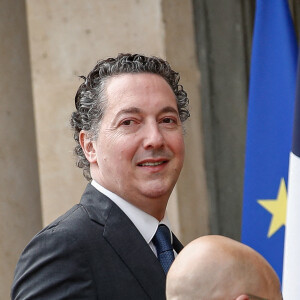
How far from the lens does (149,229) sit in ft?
8.62

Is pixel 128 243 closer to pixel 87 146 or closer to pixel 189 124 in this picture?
pixel 87 146

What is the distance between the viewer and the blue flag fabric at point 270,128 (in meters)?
4.21

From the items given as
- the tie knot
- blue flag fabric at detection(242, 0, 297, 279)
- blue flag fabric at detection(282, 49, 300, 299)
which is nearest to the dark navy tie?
the tie knot

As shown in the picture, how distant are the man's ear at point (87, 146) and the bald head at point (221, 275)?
3.58 feet

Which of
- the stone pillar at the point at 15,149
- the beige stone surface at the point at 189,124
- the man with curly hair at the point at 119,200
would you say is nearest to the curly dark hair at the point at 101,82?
the man with curly hair at the point at 119,200

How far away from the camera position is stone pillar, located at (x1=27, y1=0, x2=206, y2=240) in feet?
17.9

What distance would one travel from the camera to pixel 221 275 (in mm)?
1586

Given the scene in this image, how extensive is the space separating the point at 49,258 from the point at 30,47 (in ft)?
11.9

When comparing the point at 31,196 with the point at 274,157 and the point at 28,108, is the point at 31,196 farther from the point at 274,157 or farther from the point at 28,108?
the point at 274,157

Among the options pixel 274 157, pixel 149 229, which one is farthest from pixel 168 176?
pixel 274 157

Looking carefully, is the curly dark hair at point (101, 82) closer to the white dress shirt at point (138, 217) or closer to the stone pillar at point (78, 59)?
the white dress shirt at point (138, 217)

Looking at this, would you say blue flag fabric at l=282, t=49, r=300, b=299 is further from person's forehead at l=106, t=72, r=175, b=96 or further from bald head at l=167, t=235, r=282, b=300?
bald head at l=167, t=235, r=282, b=300

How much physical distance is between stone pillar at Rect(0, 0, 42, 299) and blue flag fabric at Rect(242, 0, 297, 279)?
1410 millimetres

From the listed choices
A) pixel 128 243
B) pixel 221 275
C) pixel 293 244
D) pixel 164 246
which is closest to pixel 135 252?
pixel 128 243
